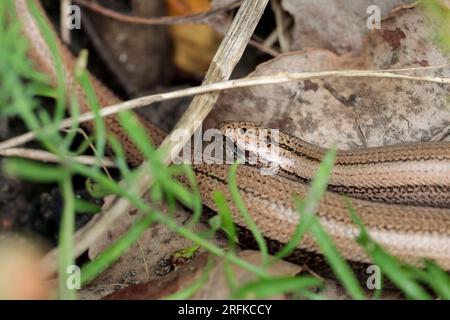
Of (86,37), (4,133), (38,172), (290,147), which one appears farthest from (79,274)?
(86,37)

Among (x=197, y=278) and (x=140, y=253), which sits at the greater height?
(x=140, y=253)

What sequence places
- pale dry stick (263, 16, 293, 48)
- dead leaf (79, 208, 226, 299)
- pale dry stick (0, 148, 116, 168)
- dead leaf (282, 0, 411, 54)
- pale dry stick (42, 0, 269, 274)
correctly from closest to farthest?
pale dry stick (42, 0, 269, 274) < dead leaf (79, 208, 226, 299) < pale dry stick (0, 148, 116, 168) < dead leaf (282, 0, 411, 54) < pale dry stick (263, 16, 293, 48)

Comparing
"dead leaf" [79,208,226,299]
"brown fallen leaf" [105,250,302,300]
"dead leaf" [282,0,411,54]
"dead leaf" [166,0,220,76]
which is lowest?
"brown fallen leaf" [105,250,302,300]

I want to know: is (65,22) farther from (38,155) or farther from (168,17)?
(38,155)

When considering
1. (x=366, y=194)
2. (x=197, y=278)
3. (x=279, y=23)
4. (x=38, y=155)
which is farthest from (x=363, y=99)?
(x=38, y=155)

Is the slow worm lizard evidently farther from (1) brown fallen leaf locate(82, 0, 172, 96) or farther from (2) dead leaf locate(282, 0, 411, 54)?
(1) brown fallen leaf locate(82, 0, 172, 96)

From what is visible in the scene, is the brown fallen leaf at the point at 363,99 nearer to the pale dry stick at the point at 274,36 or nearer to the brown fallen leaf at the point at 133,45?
the pale dry stick at the point at 274,36
